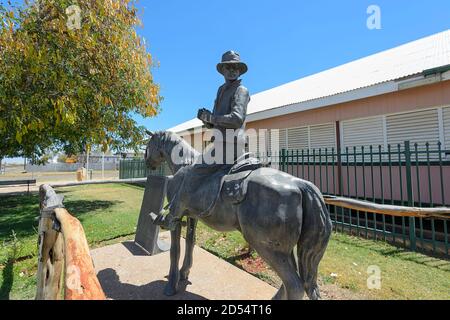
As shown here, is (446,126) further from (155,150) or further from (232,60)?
(155,150)

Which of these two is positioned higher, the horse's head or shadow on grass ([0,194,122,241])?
the horse's head

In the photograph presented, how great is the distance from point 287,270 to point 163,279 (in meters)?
2.24

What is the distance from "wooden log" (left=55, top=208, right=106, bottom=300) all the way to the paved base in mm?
1685

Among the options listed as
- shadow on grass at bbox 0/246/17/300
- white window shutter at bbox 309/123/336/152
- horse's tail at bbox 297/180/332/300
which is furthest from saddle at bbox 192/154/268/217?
white window shutter at bbox 309/123/336/152

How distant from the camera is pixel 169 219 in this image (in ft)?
10.3

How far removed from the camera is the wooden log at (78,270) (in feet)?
4.61

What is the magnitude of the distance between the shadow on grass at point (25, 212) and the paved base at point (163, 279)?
2.80 meters

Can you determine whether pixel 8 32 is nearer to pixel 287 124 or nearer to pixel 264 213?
pixel 264 213

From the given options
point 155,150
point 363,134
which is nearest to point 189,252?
point 155,150

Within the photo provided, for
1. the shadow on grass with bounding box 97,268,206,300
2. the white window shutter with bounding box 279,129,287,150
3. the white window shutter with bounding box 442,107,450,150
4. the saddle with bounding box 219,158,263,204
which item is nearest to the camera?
the saddle with bounding box 219,158,263,204

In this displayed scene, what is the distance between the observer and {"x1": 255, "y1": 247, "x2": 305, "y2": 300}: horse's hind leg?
2246mm

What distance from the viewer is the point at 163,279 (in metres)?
3.79

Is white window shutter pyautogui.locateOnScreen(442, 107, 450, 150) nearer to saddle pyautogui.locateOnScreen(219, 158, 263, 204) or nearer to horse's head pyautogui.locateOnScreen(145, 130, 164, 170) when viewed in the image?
saddle pyautogui.locateOnScreen(219, 158, 263, 204)
